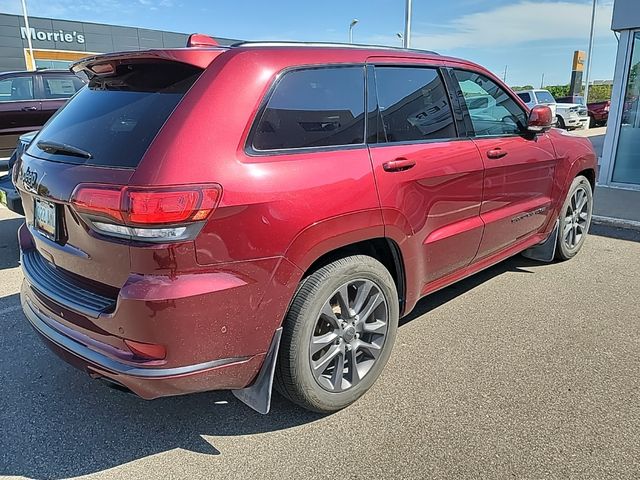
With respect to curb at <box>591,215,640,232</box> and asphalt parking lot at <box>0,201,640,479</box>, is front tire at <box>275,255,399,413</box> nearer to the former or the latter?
asphalt parking lot at <box>0,201,640,479</box>

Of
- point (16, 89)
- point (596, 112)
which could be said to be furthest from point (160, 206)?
point (596, 112)

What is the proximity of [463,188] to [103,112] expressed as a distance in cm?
218

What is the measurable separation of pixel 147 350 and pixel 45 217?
94cm

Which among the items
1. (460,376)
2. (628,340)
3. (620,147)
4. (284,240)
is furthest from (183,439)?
(620,147)

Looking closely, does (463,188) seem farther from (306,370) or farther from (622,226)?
(622,226)

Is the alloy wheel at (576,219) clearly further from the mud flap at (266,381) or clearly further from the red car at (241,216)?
the mud flap at (266,381)

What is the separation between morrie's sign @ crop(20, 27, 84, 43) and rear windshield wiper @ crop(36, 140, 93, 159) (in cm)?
3231

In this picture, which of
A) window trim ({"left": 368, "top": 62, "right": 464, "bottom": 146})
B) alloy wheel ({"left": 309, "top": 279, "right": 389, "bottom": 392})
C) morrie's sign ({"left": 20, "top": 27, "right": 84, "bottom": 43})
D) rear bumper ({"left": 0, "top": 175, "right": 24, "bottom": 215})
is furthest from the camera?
morrie's sign ({"left": 20, "top": 27, "right": 84, "bottom": 43})

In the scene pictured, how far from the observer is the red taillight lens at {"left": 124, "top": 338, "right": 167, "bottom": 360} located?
2.08m

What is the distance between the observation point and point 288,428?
261 centimetres

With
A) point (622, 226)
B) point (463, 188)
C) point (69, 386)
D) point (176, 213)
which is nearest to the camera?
point (176, 213)

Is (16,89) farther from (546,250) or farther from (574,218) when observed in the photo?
(574,218)

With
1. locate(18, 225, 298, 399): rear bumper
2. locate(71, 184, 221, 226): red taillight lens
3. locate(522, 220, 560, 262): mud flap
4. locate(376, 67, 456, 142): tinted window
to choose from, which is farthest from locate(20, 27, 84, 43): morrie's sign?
locate(71, 184, 221, 226): red taillight lens

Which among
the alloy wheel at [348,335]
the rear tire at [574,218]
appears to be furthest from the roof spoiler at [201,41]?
the rear tire at [574,218]
